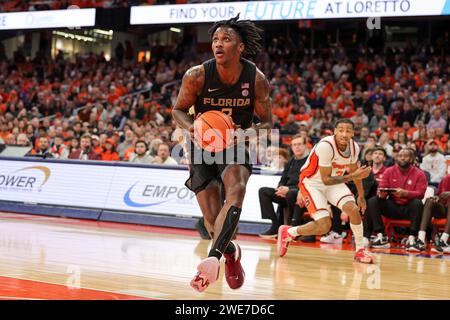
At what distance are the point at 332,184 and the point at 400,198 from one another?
7.84 ft

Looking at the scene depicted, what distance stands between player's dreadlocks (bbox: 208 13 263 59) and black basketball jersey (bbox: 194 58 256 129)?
149mm

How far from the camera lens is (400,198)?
11602mm

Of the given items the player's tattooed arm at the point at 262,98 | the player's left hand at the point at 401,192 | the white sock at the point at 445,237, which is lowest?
the white sock at the point at 445,237

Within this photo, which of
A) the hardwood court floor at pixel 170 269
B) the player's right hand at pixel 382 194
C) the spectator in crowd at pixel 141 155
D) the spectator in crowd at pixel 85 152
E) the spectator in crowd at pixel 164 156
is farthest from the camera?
the spectator in crowd at pixel 85 152

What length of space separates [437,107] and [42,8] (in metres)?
14.8

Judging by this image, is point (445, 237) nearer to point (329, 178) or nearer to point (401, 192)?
point (401, 192)

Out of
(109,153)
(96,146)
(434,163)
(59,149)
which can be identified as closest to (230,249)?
(434,163)

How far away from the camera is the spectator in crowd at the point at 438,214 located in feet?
Answer: 36.1

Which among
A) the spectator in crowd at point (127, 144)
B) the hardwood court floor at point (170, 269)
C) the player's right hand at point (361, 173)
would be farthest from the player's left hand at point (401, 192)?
the spectator in crowd at point (127, 144)

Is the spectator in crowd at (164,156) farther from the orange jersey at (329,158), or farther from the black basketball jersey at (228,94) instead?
the black basketball jersey at (228,94)

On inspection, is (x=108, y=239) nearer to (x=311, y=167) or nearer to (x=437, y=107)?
(x=311, y=167)

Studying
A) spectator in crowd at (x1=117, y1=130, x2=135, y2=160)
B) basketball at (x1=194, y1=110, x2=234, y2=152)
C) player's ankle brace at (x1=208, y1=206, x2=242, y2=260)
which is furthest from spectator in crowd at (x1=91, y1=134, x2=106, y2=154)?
player's ankle brace at (x1=208, y1=206, x2=242, y2=260)

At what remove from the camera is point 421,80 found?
1973cm

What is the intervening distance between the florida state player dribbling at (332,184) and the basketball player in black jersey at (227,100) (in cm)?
313
